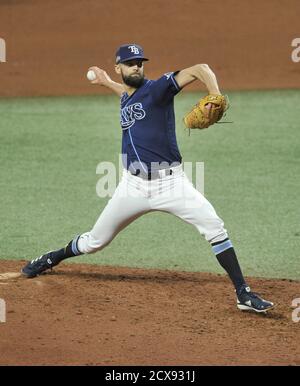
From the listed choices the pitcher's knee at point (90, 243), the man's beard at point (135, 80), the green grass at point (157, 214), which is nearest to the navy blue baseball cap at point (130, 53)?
the man's beard at point (135, 80)

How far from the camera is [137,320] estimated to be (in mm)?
6066

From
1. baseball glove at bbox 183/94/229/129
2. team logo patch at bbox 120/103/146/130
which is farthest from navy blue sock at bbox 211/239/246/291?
team logo patch at bbox 120/103/146/130

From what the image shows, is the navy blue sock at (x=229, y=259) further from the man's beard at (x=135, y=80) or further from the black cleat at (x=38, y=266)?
the black cleat at (x=38, y=266)

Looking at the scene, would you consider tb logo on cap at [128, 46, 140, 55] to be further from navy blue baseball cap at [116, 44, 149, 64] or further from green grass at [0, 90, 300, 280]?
green grass at [0, 90, 300, 280]

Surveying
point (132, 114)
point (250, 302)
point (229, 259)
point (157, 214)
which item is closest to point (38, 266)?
point (132, 114)

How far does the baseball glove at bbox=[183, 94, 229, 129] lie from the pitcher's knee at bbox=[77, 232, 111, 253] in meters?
1.24

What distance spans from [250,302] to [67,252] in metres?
1.62

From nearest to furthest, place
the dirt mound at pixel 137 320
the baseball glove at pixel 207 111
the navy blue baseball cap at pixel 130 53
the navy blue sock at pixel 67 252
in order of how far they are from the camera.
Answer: the dirt mound at pixel 137 320, the baseball glove at pixel 207 111, the navy blue baseball cap at pixel 130 53, the navy blue sock at pixel 67 252

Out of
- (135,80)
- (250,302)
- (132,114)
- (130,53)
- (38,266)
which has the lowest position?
(250,302)

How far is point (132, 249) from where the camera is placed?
321 inches

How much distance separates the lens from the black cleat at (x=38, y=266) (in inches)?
275

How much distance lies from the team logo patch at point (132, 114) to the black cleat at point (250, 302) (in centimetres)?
148

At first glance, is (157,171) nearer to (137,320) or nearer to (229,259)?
(229,259)

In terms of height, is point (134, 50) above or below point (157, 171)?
above
